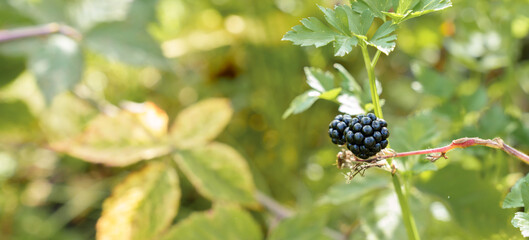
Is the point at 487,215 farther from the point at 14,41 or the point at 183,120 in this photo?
the point at 14,41

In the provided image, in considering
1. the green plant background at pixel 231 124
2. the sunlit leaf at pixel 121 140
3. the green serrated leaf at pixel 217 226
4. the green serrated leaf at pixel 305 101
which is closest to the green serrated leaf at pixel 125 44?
the green plant background at pixel 231 124

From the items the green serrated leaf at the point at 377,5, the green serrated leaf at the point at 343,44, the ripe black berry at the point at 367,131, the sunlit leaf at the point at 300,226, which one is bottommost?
the sunlit leaf at the point at 300,226

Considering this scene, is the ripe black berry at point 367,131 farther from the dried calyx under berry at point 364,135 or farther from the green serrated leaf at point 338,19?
the green serrated leaf at point 338,19

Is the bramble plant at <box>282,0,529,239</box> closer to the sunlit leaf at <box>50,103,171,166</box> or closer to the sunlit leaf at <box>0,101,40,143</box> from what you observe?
the sunlit leaf at <box>50,103,171,166</box>

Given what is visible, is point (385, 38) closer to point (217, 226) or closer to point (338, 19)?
point (338, 19)

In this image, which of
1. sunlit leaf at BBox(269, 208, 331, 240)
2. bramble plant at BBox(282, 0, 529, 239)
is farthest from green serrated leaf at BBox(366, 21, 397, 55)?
sunlit leaf at BBox(269, 208, 331, 240)

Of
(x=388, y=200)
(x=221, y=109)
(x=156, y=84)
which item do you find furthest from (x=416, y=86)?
(x=156, y=84)
